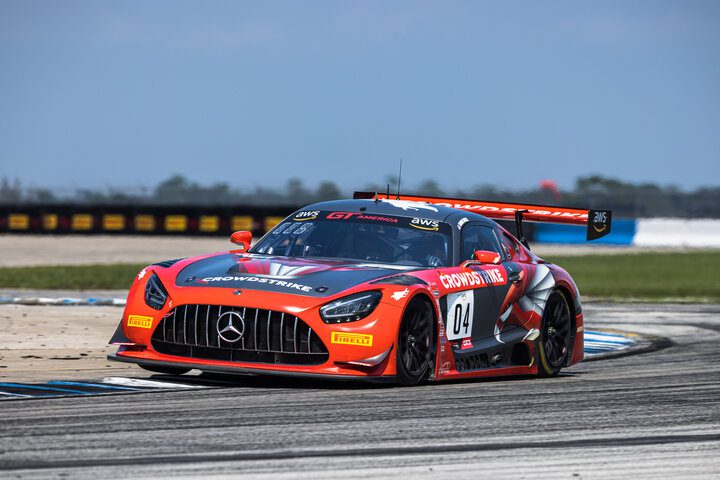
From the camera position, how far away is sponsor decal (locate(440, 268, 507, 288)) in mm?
9180

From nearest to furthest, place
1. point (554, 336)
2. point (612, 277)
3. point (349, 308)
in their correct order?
1. point (349, 308)
2. point (554, 336)
3. point (612, 277)

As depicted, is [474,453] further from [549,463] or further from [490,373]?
[490,373]

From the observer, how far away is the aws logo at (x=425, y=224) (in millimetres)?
9844

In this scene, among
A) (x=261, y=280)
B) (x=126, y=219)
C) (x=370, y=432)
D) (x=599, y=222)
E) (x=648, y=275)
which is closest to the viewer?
(x=370, y=432)

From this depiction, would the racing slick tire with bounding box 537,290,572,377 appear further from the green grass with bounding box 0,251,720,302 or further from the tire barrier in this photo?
the tire barrier

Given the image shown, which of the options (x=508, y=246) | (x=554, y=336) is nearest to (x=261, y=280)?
(x=508, y=246)

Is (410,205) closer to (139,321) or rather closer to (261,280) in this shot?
(261,280)

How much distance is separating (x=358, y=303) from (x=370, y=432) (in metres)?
1.93

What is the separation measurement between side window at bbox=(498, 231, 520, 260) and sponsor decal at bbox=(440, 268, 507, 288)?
0.64m

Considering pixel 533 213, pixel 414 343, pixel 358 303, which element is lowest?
pixel 414 343

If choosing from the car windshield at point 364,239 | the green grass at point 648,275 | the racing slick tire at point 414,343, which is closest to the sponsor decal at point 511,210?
the car windshield at point 364,239

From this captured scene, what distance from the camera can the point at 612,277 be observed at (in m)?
28.6

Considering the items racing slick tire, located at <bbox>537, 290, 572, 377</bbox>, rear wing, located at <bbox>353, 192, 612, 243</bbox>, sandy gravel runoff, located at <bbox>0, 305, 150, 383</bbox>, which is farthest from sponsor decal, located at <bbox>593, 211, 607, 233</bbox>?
sandy gravel runoff, located at <bbox>0, 305, 150, 383</bbox>

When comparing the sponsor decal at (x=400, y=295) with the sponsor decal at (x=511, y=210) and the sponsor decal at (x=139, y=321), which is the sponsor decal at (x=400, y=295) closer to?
the sponsor decal at (x=139, y=321)
